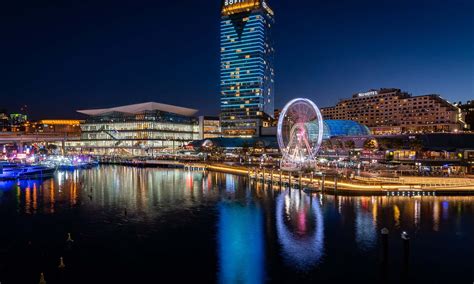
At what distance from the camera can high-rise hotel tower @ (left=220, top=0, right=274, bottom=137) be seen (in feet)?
533

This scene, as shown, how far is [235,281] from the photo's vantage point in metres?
22.4

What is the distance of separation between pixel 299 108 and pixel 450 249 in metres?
40.5

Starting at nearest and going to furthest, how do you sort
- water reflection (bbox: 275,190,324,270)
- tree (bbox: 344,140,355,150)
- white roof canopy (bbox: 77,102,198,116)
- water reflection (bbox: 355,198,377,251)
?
water reflection (bbox: 275,190,324,270), water reflection (bbox: 355,198,377,251), tree (bbox: 344,140,355,150), white roof canopy (bbox: 77,102,198,116)

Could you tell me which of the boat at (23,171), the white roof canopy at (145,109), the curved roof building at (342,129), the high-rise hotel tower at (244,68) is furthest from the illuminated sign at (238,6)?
the boat at (23,171)

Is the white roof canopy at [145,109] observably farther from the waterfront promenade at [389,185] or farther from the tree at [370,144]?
the waterfront promenade at [389,185]

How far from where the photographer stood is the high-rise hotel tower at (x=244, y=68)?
162375mm

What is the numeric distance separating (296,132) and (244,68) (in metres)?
96.6

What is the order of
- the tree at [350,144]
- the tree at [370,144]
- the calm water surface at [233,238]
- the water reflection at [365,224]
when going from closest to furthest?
1. the calm water surface at [233,238]
2. the water reflection at [365,224]
3. the tree at [370,144]
4. the tree at [350,144]

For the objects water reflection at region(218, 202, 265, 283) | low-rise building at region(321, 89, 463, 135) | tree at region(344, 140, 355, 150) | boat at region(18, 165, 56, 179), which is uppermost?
low-rise building at region(321, 89, 463, 135)

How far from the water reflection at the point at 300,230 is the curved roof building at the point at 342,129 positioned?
73175 millimetres

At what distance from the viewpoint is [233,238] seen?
31.2 meters

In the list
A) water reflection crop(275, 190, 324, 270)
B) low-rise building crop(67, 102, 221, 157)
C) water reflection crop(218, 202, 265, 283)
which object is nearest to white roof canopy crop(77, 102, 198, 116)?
low-rise building crop(67, 102, 221, 157)

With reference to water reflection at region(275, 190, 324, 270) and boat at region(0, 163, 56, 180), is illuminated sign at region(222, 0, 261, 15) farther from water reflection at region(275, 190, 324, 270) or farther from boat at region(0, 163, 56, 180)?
water reflection at region(275, 190, 324, 270)

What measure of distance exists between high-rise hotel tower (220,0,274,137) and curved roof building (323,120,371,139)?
4218 cm
